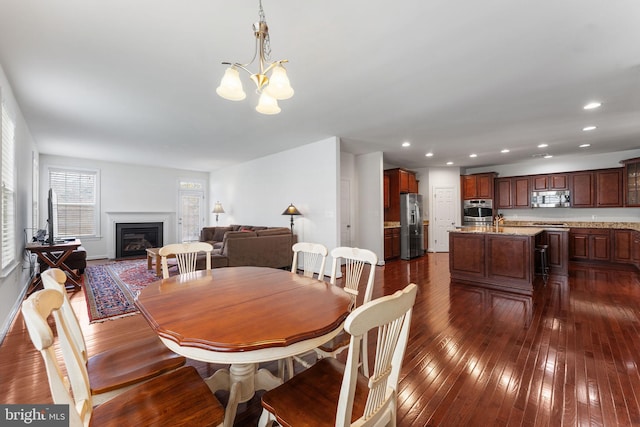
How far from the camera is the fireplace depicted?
7051mm

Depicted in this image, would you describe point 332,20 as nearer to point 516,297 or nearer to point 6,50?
point 6,50

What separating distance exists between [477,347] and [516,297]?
6.31 feet

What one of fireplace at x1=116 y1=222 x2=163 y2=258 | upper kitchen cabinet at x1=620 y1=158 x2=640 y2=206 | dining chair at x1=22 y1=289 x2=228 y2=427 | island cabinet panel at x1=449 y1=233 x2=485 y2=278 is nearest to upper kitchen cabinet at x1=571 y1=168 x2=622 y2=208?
upper kitchen cabinet at x1=620 y1=158 x2=640 y2=206

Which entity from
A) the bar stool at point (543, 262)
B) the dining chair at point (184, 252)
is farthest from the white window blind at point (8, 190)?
the bar stool at point (543, 262)

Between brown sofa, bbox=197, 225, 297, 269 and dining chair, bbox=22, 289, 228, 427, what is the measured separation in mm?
3497

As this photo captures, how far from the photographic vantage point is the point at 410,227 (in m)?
6.77

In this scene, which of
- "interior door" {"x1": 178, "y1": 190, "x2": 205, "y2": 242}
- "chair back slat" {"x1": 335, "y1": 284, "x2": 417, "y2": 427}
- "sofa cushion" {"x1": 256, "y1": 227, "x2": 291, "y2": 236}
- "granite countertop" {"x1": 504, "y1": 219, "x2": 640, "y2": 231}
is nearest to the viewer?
"chair back slat" {"x1": 335, "y1": 284, "x2": 417, "y2": 427}

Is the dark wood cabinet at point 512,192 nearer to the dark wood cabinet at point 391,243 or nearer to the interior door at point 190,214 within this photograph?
the dark wood cabinet at point 391,243

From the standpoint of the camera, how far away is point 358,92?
302 centimetres

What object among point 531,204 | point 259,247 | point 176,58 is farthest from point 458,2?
point 531,204

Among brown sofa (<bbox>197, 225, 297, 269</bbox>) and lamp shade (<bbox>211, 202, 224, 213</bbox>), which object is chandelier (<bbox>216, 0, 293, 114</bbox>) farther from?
lamp shade (<bbox>211, 202, 224, 213</bbox>)

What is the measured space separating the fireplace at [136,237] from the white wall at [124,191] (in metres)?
0.18

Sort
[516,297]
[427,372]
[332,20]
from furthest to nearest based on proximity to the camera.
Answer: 1. [516,297]
2. [427,372]
3. [332,20]

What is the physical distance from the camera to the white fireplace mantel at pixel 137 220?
273 inches
